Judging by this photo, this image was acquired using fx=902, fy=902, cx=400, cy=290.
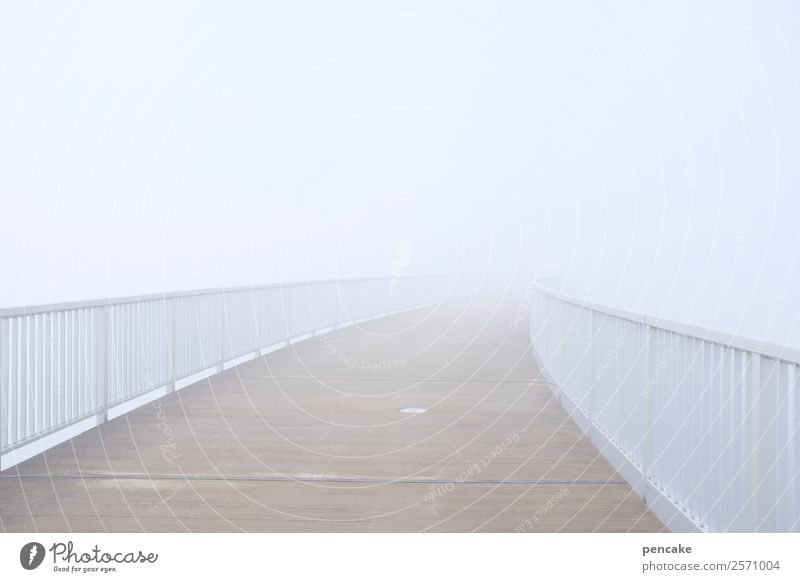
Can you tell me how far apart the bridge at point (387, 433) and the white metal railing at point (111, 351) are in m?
0.02

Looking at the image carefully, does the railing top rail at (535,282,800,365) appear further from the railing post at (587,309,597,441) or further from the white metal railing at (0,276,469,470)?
the white metal railing at (0,276,469,470)

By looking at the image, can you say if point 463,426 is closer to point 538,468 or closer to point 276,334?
point 538,468

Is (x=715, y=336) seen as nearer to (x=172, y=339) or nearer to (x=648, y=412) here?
(x=648, y=412)

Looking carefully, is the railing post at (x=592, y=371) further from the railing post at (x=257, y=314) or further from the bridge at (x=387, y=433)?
the railing post at (x=257, y=314)

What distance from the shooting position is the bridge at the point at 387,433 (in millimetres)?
3986

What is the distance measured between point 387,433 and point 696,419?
3360 millimetres

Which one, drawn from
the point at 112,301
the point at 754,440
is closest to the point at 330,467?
the point at 112,301

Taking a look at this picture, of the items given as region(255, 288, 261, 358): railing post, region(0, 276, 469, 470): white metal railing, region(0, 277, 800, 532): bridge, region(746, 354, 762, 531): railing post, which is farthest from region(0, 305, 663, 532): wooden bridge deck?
region(255, 288, 261, 358): railing post

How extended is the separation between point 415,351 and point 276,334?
226 centimetres

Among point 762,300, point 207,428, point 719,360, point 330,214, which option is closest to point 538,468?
point 719,360

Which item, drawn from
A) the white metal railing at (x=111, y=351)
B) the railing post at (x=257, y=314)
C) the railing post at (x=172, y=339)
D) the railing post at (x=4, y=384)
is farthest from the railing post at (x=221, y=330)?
the railing post at (x=4, y=384)

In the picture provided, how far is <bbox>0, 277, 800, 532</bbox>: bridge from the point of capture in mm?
3986

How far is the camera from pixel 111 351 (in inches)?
302

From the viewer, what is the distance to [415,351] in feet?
47.6
